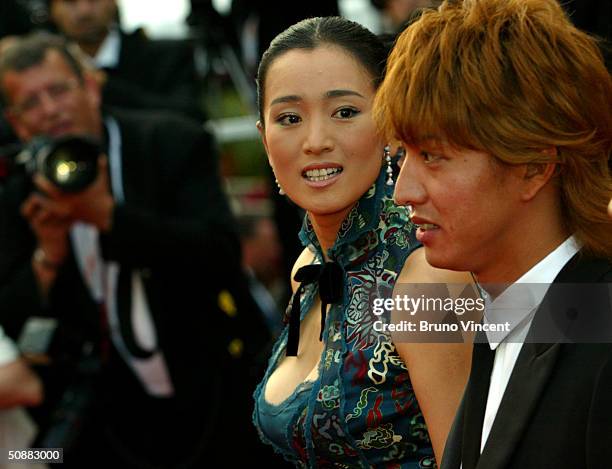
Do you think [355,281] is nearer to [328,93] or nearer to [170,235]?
[328,93]

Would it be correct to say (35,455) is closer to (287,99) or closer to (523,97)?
(287,99)

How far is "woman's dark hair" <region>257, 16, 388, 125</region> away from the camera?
2381 mm

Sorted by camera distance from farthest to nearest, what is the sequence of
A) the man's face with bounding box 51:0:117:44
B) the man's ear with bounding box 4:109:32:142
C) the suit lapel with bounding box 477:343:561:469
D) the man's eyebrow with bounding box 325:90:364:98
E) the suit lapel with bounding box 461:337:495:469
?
the man's face with bounding box 51:0:117:44, the man's ear with bounding box 4:109:32:142, the man's eyebrow with bounding box 325:90:364:98, the suit lapel with bounding box 461:337:495:469, the suit lapel with bounding box 477:343:561:469

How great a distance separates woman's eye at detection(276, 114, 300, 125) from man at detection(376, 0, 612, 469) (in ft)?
1.42

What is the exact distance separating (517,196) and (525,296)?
0.54 feet

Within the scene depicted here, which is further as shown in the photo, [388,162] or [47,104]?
[47,104]

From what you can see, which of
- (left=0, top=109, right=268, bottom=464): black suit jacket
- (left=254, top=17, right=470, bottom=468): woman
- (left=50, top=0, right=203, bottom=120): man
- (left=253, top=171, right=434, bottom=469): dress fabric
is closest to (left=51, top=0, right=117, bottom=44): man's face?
(left=50, top=0, right=203, bottom=120): man

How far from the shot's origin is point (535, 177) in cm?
185

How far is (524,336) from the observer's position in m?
1.88

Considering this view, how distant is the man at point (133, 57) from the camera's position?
5.09 meters

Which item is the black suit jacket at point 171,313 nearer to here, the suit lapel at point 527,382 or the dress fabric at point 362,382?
the dress fabric at point 362,382

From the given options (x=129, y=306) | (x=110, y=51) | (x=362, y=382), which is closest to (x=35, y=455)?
(x=129, y=306)

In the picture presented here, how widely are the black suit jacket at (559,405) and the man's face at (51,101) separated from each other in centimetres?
270

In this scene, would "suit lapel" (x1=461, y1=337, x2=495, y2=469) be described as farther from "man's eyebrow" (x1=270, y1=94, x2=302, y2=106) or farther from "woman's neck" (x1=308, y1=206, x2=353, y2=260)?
"man's eyebrow" (x1=270, y1=94, x2=302, y2=106)
